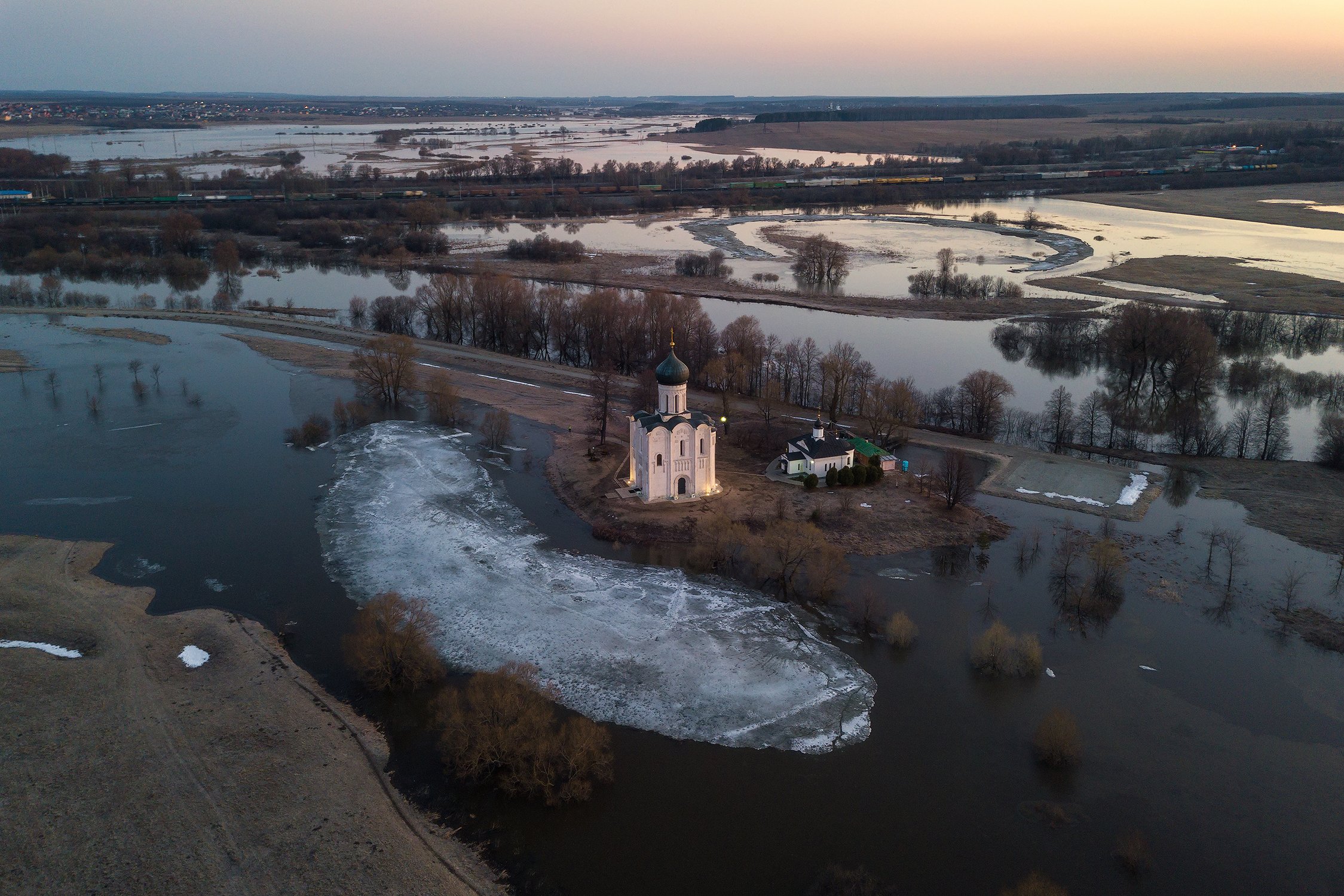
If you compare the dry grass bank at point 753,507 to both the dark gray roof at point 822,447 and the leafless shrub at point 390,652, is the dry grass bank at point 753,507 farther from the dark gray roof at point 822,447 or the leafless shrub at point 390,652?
the leafless shrub at point 390,652

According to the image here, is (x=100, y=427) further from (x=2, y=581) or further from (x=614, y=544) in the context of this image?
(x=614, y=544)

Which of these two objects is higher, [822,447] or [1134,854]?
[822,447]

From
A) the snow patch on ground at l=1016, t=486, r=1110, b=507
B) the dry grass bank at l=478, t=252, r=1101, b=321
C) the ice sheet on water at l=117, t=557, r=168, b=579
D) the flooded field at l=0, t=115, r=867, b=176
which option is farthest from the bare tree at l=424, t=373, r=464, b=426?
the flooded field at l=0, t=115, r=867, b=176

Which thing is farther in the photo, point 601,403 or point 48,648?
point 601,403

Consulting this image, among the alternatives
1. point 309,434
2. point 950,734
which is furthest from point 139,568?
point 950,734

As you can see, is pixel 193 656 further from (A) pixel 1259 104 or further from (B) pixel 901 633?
(A) pixel 1259 104

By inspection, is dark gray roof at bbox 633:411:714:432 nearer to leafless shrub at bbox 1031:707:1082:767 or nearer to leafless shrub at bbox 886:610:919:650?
leafless shrub at bbox 886:610:919:650

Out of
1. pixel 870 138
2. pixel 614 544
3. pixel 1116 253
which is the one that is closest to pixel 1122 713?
pixel 614 544
